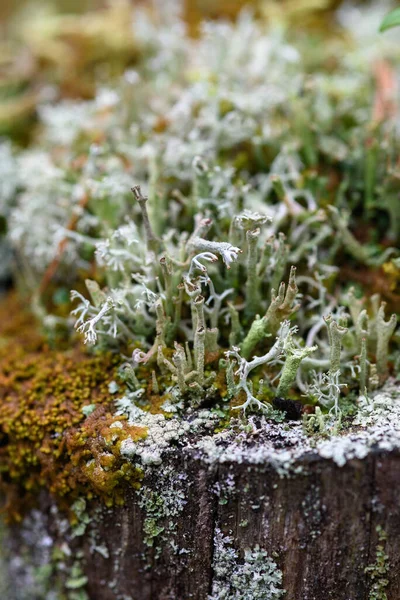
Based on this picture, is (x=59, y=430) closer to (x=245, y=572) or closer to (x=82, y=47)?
(x=245, y=572)

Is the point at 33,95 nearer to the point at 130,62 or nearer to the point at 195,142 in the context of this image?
the point at 130,62

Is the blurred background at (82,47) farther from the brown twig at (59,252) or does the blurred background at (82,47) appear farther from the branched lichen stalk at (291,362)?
the branched lichen stalk at (291,362)

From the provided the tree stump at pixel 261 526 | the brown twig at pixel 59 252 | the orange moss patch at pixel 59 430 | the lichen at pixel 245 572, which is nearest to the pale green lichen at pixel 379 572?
the tree stump at pixel 261 526

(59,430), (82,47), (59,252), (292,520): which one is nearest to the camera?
(292,520)

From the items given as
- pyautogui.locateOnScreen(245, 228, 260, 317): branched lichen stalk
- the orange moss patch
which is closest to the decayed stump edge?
the orange moss patch

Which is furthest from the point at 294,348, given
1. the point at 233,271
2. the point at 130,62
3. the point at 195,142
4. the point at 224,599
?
the point at 130,62

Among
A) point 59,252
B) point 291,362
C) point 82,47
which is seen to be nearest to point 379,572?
point 291,362

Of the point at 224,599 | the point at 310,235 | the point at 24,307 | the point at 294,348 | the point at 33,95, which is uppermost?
the point at 33,95
